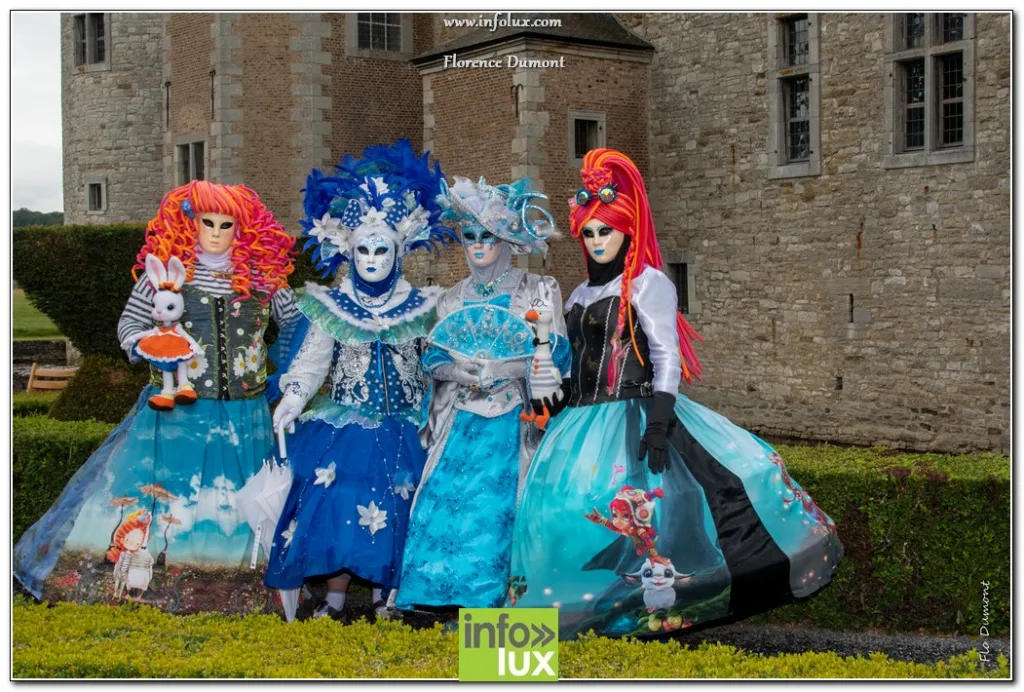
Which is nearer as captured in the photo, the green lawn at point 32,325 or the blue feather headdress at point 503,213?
the blue feather headdress at point 503,213

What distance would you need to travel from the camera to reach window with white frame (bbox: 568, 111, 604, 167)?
55.3 ft

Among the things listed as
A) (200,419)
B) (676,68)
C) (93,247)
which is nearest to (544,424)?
(200,419)

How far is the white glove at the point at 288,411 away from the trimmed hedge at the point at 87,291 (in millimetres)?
7542

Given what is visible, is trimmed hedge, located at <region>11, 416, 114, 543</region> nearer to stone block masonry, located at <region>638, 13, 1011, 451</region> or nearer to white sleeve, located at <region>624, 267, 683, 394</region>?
white sleeve, located at <region>624, 267, 683, 394</region>

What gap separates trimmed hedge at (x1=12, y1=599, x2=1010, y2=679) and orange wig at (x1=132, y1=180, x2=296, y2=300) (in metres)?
1.66

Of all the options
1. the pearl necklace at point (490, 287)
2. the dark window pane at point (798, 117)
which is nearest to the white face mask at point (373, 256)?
the pearl necklace at point (490, 287)

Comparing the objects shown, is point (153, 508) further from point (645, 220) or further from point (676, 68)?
point (676, 68)

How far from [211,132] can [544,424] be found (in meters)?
15.7

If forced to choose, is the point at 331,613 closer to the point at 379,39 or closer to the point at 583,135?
the point at 583,135

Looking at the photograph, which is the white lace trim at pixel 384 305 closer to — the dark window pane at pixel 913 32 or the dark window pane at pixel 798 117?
the dark window pane at pixel 913 32

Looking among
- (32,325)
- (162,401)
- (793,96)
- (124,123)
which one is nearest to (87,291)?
(32,325)

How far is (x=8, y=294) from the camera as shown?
7.28 metres

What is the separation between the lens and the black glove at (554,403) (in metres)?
6.98

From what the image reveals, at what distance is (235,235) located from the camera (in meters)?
7.63
